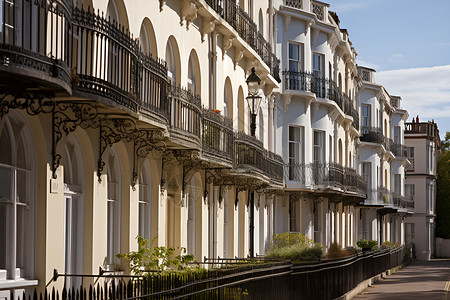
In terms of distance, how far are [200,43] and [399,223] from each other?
5455 centimetres

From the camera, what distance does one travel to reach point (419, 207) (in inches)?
3130

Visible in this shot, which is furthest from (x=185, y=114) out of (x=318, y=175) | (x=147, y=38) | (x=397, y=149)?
(x=397, y=149)

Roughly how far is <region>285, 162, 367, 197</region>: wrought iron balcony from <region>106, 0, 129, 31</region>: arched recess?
22.4 metres

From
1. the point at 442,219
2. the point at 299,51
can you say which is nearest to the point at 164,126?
the point at 299,51

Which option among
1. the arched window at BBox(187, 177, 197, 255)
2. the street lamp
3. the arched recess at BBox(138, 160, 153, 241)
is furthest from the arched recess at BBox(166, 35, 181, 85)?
the arched window at BBox(187, 177, 197, 255)

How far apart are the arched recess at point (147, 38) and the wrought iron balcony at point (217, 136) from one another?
2.66m

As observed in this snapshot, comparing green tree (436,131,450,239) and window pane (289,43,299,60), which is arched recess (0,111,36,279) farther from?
green tree (436,131,450,239)

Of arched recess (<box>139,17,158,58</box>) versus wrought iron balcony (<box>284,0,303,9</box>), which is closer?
arched recess (<box>139,17,158,58</box>)

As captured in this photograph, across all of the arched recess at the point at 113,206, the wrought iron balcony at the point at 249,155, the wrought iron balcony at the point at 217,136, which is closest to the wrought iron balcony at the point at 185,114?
the wrought iron balcony at the point at 217,136

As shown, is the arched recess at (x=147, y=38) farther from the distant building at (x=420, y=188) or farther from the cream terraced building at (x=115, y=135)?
the distant building at (x=420, y=188)

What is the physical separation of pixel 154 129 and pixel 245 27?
13020 millimetres

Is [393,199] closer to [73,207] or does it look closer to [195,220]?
[195,220]

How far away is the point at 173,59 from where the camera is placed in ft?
67.7

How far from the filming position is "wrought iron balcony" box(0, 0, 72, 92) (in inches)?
371
